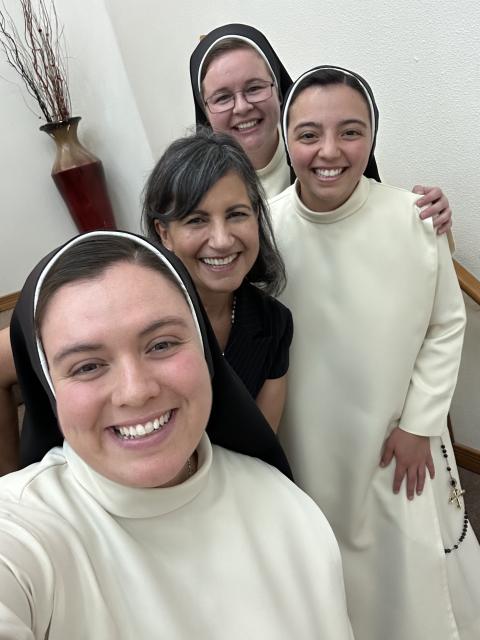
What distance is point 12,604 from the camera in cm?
69

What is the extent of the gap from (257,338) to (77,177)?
7.96 feet

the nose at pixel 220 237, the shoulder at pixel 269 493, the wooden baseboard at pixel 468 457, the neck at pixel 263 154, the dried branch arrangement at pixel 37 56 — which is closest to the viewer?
the shoulder at pixel 269 493

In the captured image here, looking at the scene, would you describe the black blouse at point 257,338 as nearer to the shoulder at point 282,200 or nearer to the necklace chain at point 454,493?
the shoulder at point 282,200

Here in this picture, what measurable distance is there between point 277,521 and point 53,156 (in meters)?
3.22

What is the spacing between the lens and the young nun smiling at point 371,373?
153cm

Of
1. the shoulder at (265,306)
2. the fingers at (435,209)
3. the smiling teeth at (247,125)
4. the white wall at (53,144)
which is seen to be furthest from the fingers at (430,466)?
the white wall at (53,144)

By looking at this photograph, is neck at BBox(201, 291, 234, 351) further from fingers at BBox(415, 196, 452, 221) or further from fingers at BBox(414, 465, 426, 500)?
fingers at BBox(414, 465, 426, 500)

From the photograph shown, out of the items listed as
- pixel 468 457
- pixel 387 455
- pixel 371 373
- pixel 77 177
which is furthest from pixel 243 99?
pixel 468 457

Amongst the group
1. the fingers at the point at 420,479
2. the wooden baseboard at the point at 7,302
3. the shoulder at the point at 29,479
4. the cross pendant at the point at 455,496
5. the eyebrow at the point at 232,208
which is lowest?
the cross pendant at the point at 455,496

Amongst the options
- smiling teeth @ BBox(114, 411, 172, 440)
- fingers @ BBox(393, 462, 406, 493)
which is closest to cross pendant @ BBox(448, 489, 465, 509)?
fingers @ BBox(393, 462, 406, 493)

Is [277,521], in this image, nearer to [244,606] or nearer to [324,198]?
[244,606]

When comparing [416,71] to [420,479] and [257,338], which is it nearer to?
[257,338]

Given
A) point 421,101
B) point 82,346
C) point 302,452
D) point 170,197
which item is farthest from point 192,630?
point 421,101

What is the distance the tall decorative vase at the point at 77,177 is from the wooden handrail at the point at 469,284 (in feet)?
7.93
